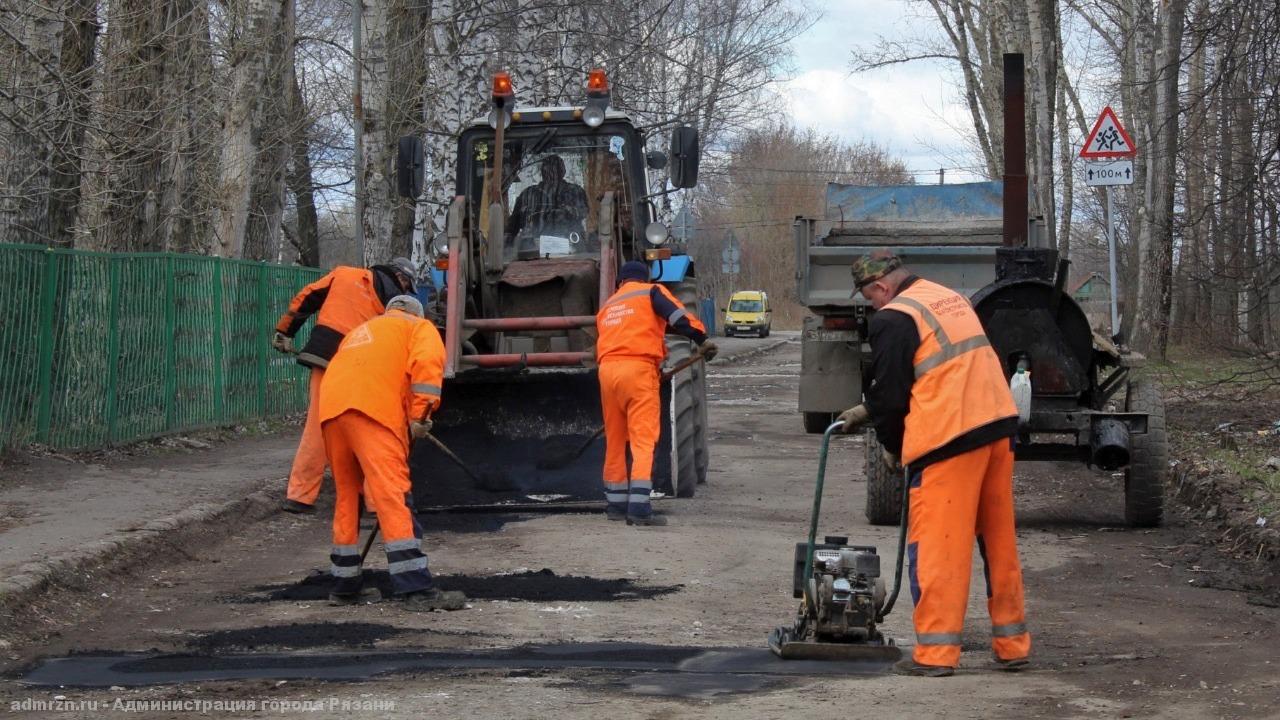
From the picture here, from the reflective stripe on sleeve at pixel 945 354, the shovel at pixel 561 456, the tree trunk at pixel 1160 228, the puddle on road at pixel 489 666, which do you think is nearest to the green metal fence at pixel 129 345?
the shovel at pixel 561 456

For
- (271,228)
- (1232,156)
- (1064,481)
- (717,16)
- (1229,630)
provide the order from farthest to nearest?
(717,16), (271,228), (1232,156), (1064,481), (1229,630)

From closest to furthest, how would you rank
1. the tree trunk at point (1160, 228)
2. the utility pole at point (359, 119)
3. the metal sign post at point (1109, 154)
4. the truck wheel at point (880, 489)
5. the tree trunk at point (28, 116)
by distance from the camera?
the truck wheel at point (880, 489)
the tree trunk at point (28, 116)
the metal sign post at point (1109, 154)
the utility pole at point (359, 119)
the tree trunk at point (1160, 228)

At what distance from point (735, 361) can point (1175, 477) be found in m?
25.6

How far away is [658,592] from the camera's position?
335 inches

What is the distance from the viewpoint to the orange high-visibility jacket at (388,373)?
824 centimetres

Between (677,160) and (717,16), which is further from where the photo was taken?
(717,16)

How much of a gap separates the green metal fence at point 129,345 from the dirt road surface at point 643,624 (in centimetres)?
285

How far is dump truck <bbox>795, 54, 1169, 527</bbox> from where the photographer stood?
10711mm

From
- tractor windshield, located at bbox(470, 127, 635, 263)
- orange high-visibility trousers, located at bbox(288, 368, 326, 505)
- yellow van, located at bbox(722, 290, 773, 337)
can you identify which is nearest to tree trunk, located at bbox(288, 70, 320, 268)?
yellow van, located at bbox(722, 290, 773, 337)

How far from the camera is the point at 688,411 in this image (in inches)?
480

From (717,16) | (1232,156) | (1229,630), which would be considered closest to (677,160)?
(1229,630)

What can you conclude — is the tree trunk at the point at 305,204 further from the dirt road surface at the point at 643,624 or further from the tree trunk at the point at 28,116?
the dirt road surface at the point at 643,624

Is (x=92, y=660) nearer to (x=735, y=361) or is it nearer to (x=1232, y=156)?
(x=1232, y=156)

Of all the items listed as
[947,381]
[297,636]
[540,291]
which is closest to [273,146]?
[540,291]
